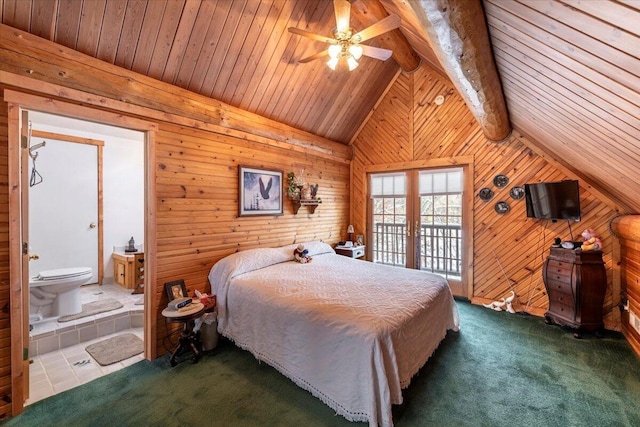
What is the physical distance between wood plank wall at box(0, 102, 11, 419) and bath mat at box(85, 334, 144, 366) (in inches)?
26.3

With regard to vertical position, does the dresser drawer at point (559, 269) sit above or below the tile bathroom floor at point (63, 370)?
above

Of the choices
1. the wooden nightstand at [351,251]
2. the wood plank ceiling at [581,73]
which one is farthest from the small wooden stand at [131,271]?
the wood plank ceiling at [581,73]

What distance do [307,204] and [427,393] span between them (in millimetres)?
2924

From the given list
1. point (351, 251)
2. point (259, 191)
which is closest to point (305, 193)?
point (259, 191)

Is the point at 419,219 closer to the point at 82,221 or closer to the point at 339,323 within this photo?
the point at 339,323

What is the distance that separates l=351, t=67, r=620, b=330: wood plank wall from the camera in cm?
352

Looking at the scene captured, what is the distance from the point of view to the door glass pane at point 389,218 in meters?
4.84

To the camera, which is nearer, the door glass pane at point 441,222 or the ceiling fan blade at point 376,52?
the ceiling fan blade at point 376,52

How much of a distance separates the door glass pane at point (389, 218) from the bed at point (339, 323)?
181 cm

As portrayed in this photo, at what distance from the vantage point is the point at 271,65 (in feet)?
10.6

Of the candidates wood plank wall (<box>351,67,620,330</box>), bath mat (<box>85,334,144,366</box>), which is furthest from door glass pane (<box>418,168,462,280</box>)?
bath mat (<box>85,334,144,366</box>)

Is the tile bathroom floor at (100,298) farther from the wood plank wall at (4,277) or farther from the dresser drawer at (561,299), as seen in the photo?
the dresser drawer at (561,299)

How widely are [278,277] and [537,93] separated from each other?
2808 millimetres

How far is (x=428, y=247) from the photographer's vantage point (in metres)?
4.58
